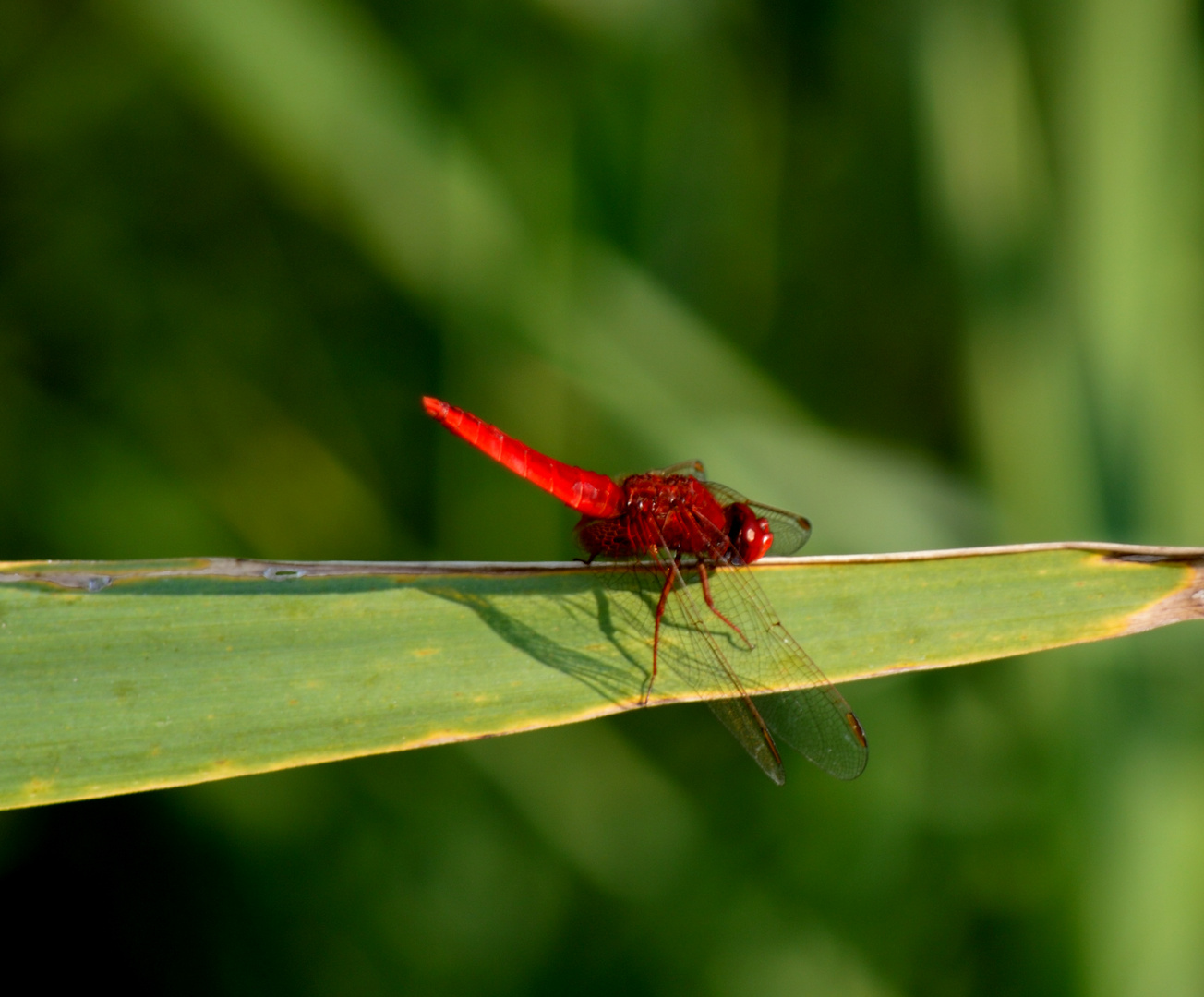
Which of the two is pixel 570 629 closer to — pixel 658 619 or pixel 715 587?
pixel 658 619

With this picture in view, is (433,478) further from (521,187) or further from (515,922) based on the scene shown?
(515,922)

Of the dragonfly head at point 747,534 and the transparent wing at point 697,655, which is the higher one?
the dragonfly head at point 747,534

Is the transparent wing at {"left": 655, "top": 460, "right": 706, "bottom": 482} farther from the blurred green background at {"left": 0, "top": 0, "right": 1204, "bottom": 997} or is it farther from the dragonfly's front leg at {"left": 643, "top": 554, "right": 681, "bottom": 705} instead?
the dragonfly's front leg at {"left": 643, "top": 554, "right": 681, "bottom": 705}

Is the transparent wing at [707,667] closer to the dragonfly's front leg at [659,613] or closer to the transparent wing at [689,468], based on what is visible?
the dragonfly's front leg at [659,613]

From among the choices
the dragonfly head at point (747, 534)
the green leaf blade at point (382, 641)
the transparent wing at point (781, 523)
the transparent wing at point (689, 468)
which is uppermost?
the transparent wing at point (689, 468)

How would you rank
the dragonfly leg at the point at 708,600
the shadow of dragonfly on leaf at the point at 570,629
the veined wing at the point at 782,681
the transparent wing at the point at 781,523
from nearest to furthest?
the shadow of dragonfly on leaf at the point at 570,629, the veined wing at the point at 782,681, the dragonfly leg at the point at 708,600, the transparent wing at the point at 781,523

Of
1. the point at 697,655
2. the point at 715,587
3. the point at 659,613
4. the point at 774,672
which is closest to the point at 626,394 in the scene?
the point at 715,587

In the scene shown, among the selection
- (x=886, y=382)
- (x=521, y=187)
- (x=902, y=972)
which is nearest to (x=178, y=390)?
(x=521, y=187)

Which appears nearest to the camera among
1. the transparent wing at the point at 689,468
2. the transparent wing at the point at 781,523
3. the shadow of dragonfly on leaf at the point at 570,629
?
the shadow of dragonfly on leaf at the point at 570,629

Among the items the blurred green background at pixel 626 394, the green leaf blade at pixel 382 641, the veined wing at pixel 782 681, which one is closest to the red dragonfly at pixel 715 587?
the veined wing at pixel 782 681
